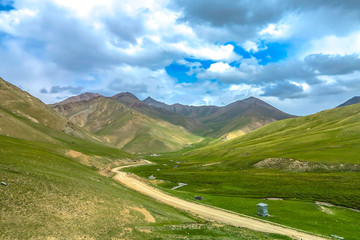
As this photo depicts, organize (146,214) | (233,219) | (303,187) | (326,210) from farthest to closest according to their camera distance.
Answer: (303,187) < (326,210) < (233,219) < (146,214)

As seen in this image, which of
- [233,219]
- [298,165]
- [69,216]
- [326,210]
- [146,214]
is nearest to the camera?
[69,216]

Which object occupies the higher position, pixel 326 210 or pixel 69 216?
pixel 69 216

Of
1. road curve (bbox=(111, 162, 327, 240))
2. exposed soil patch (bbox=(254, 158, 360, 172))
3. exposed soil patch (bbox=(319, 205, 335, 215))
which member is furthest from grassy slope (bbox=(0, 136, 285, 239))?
exposed soil patch (bbox=(254, 158, 360, 172))

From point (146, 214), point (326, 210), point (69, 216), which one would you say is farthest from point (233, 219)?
point (69, 216)

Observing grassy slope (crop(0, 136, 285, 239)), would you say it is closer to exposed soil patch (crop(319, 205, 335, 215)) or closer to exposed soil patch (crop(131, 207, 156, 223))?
exposed soil patch (crop(131, 207, 156, 223))

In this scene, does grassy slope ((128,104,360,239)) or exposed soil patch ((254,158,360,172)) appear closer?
grassy slope ((128,104,360,239))

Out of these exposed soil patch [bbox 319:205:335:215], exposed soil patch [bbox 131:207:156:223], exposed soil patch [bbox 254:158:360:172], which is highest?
exposed soil patch [bbox 254:158:360:172]

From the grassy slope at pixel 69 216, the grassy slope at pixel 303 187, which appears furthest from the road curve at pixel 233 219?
the grassy slope at pixel 69 216

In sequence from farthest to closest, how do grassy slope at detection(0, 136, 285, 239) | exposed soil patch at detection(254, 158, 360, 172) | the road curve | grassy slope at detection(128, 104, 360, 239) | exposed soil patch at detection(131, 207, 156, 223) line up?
1. exposed soil patch at detection(254, 158, 360, 172)
2. grassy slope at detection(128, 104, 360, 239)
3. the road curve
4. exposed soil patch at detection(131, 207, 156, 223)
5. grassy slope at detection(0, 136, 285, 239)

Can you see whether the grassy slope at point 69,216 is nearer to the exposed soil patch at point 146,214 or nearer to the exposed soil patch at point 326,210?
the exposed soil patch at point 146,214

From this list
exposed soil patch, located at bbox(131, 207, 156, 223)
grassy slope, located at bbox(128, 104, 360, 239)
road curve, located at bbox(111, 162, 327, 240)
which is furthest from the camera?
grassy slope, located at bbox(128, 104, 360, 239)

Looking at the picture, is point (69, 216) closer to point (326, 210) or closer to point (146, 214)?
point (146, 214)

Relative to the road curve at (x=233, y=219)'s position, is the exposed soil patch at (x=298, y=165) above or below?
above
